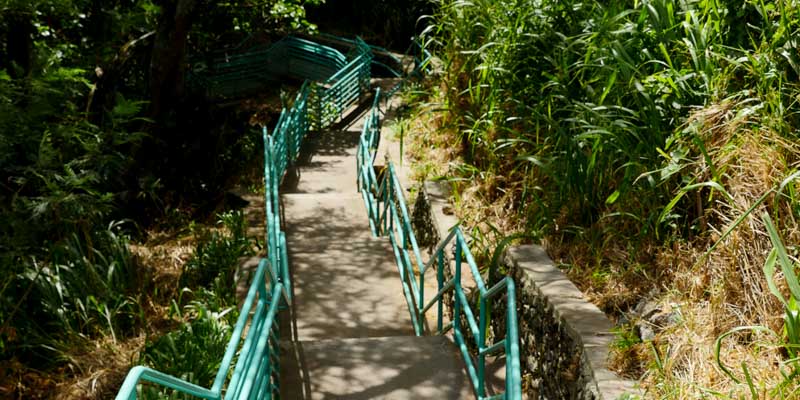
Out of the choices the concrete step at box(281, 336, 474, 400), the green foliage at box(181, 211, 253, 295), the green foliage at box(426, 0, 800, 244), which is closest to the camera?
the green foliage at box(426, 0, 800, 244)

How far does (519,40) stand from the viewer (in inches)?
253

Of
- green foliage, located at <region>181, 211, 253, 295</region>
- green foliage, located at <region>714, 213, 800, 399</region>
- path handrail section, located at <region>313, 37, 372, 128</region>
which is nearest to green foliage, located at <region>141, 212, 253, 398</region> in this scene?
green foliage, located at <region>181, 211, 253, 295</region>

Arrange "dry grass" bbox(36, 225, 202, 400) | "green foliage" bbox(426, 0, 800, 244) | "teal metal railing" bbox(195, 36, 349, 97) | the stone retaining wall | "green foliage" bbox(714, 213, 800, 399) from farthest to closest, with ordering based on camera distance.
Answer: "teal metal railing" bbox(195, 36, 349, 97) < "dry grass" bbox(36, 225, 202, 400) < "green foliage" bbox(426, 0, 800, 244) < the stone retaining wall < "green foliage" bbox(714, 213, 800, 399)

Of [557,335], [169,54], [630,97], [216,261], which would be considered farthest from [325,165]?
[557,335]

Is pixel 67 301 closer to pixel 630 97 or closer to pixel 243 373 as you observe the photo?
pixel 243 373

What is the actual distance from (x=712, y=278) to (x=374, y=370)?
190 centimetres

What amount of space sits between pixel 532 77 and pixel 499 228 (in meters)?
1.19


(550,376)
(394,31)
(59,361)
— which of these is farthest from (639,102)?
(394,31)

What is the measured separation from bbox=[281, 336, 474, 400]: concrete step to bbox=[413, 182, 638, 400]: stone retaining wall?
0.46 m

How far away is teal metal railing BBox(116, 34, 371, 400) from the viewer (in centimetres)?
324

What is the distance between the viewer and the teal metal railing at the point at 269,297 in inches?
127

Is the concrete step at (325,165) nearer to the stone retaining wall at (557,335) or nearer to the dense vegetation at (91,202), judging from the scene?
the dense vegetation at (91,202)

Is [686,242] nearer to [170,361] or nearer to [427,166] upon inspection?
[170,361]

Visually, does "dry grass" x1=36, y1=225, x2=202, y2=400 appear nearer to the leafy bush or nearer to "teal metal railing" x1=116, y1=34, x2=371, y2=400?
the leafy bush
